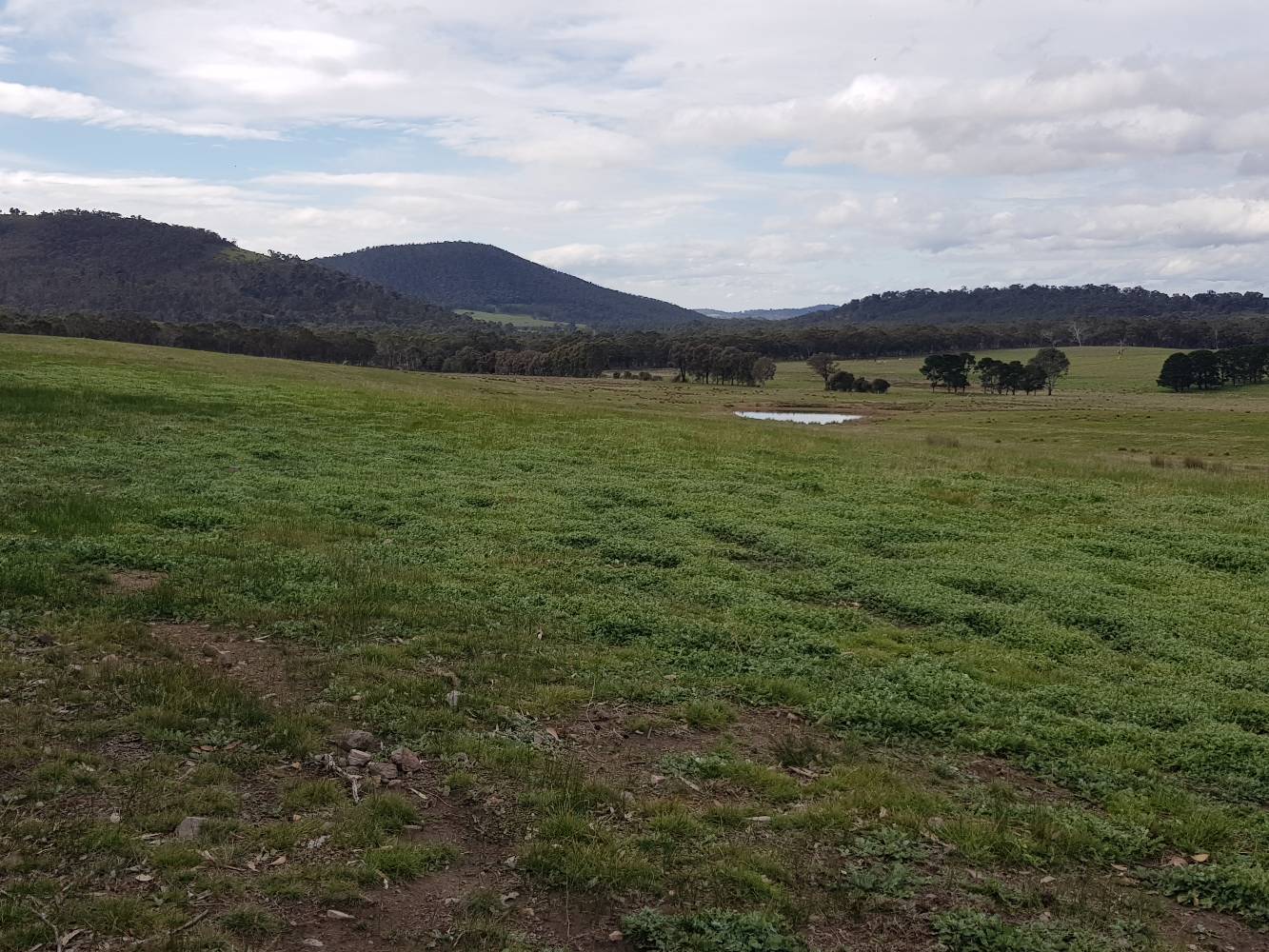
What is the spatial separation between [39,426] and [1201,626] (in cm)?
2662

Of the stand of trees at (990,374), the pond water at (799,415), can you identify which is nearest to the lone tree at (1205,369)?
the stand of trees at (990,374)

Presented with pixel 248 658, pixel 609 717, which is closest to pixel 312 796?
pixel 609 717

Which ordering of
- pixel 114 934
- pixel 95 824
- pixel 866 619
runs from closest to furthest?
pixel 114 934 < pixel 95 824 < pixel 866 619

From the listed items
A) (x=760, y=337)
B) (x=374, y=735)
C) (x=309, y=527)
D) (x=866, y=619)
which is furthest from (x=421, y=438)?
(x=760, y=337)

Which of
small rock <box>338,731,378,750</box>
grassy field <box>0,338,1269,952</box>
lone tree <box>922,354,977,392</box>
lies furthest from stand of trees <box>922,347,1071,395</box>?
small rock <box>338,731,378,750</box>

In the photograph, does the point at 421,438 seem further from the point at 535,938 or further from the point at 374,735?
the point at 535,938

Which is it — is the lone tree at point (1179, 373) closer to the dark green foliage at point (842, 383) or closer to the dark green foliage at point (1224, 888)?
the dark green foliage at point (842, 383)

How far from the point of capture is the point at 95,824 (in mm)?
6398

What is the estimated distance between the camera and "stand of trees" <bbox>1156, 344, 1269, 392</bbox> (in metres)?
139

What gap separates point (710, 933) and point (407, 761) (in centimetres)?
329

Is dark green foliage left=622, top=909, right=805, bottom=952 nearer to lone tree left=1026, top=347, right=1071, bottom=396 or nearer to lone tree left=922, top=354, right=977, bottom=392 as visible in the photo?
lone tree left=922, top=354, right=977, bottom=392

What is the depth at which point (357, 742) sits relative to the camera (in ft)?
26.7

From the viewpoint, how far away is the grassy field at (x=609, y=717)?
6.12 metres

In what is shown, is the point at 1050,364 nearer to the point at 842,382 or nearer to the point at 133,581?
the point at 842,382
